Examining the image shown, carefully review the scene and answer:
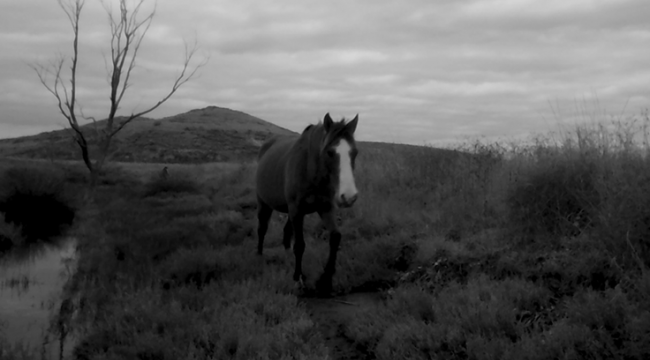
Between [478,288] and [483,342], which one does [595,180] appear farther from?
[483,342]

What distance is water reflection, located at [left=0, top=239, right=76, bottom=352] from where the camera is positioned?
553 centimetres

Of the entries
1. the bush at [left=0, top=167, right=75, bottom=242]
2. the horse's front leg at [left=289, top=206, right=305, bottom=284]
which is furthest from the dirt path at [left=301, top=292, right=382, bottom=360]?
the bush at [left=0, top=167, right=75, bottom=242]

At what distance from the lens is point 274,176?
8.20 m

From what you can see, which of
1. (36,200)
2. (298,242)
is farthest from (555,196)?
(36,200)

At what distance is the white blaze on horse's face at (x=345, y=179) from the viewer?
547 cm

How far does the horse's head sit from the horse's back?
160cm

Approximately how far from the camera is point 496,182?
817cm

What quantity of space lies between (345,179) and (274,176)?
2.82 meters

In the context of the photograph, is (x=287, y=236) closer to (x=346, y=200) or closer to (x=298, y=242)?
(x=298, y=242)

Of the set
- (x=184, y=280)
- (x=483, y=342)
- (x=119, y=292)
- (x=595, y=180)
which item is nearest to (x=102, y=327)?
(x=119, y=292)

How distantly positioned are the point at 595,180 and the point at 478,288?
2.29 meters

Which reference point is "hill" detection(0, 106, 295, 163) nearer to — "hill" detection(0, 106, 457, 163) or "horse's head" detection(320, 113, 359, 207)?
"hill" detection(0, 106, 457, 163)

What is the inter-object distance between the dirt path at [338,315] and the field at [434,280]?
24mm

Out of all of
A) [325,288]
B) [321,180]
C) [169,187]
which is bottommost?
[325,288]
